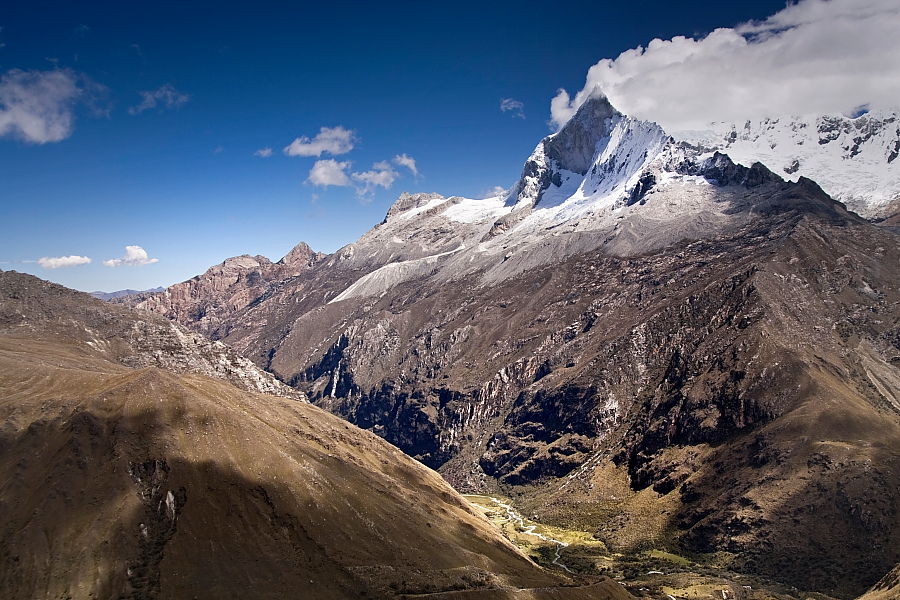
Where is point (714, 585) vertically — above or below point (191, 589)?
below

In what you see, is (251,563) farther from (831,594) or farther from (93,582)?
(831,594)

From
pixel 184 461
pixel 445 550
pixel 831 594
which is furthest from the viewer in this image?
pixel 831 594

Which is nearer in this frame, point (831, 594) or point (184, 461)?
point (184, 461)

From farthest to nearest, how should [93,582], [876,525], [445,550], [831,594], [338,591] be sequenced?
[876,525] < [831,594] < [445,550] < [338,591] < [93,582]

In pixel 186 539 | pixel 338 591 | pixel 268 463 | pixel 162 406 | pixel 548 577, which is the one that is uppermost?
pixel 162 406

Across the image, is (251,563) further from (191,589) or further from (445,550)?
(445,550)

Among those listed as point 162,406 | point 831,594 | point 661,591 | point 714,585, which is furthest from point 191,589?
point 831,594

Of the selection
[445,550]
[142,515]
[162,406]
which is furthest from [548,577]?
[162,406]
